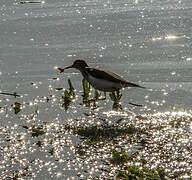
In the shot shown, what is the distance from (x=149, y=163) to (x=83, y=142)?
1401mm

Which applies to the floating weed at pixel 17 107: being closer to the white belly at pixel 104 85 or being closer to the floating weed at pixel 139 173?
the white belly at pixel 104 85

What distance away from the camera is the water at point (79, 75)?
24.0 ft

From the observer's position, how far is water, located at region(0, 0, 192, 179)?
731 centimetres

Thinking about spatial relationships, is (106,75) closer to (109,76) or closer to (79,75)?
(109,76)

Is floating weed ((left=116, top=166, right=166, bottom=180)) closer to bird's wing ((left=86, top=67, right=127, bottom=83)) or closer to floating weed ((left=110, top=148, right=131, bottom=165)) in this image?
floating weed ((left=110, top=148, right=131, bottom=165))

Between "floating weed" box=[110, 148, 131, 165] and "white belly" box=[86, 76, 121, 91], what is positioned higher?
"white belly" box=[86, 76, 121, 91]

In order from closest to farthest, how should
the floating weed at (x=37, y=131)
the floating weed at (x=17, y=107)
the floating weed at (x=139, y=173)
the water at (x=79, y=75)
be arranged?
the floating weed at (x=139, y=173) < the water at (x=79, y=75) < the floating weed at (x=37, y=131) < the floating weed at (x=17, y=107)

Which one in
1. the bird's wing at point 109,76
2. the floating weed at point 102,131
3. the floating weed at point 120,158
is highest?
the bird's wing at point 109,76


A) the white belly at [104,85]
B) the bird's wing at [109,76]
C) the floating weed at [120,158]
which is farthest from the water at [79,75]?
the bird's wing at [109,76]

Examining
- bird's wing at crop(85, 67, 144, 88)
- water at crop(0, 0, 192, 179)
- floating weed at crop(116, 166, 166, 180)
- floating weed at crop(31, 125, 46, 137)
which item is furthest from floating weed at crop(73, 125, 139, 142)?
floating weed at crop(116, 166, 166, 180)

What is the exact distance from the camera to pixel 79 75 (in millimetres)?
13430

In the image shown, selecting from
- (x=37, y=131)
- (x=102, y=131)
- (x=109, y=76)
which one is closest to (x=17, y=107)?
(x=37, y=131)

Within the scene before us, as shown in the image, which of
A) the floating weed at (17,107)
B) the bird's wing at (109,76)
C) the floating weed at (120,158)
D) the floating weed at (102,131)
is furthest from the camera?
the floating weed at (17,107)

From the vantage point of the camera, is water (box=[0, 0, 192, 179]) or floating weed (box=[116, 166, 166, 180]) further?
water (box=[0, 0, 192, 179])
